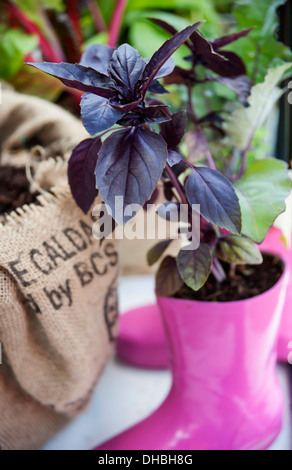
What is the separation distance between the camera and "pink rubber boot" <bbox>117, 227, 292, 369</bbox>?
0.57m

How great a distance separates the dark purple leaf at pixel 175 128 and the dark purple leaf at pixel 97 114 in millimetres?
54

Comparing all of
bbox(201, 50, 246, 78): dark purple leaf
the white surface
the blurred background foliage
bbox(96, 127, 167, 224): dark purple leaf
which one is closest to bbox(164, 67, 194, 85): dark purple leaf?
bbox(201, 50, 246, 78): dark purple leaf

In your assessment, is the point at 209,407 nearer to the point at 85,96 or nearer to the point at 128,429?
the point at 128,429

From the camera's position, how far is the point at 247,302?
413 mm

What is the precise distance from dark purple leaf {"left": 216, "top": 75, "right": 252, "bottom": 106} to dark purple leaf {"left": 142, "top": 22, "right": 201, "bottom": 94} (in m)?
0.11

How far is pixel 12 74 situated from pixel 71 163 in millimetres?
478

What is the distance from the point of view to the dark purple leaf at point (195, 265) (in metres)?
0.37

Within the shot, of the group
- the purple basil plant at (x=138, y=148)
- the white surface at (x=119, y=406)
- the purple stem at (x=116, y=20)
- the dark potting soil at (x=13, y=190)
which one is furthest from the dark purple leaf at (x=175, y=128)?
the purple stem at (x=116, y=20)

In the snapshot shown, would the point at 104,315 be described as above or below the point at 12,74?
below

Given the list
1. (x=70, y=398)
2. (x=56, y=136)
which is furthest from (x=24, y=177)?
(x=70, y=398)

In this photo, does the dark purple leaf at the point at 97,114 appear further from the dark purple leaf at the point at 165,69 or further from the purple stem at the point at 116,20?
the purple stem at the point at 116,20

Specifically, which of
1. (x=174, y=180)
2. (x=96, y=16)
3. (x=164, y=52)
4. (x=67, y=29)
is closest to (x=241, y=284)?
(x=174, y=180)

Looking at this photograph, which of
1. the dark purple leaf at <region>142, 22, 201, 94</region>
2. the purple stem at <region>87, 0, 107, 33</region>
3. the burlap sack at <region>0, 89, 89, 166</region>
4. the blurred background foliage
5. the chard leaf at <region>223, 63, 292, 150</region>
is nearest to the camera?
the dark purple leaf at <region>142, 22, 201, 94</region>

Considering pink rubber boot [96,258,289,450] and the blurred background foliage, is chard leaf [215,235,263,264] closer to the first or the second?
pink rubber boot [96,258,289,450]
